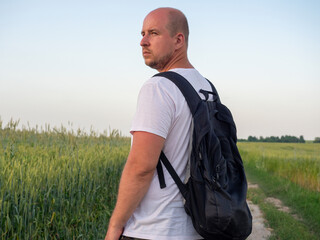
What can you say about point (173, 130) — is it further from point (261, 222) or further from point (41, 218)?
point (261, 222)

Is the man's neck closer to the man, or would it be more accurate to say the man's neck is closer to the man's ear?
the man's ear

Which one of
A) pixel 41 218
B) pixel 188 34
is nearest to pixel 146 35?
pixel 188 34

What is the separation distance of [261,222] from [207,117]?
17.8 feet

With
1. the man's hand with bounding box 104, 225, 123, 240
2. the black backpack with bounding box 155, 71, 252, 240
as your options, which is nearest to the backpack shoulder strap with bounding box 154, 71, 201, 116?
the black backpack with bounding box 155, 71, 252, 240

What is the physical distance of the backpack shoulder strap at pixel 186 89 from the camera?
1.65m

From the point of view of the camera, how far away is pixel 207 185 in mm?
1627

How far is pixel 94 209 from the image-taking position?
5.19 m

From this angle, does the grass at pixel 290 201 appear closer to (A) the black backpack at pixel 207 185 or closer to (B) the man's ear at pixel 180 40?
(A) the black backpack at pixel 207 185

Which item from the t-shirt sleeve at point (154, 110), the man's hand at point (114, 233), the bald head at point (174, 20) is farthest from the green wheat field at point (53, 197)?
the bald head at point (174, 20)

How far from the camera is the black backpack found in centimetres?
160

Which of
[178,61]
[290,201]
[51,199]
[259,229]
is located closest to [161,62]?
[178,61]

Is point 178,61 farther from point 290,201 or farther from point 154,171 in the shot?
point 290,201

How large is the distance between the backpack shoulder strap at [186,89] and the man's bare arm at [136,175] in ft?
0.75

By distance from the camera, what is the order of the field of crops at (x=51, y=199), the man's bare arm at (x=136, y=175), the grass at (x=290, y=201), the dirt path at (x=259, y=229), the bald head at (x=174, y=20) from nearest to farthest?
the man's bare arm at (x=136, y=175) → the bald head at (x=174, y=20) → the field of crops at (x=51, y=199) → the dirt path at (x=259, y=229) → the grass at (x=290, y=201)
